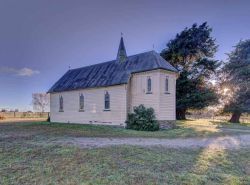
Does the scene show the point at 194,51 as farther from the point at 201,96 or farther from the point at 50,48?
the point at 50,48

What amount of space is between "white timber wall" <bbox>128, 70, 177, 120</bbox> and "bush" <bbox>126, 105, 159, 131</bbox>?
74cm

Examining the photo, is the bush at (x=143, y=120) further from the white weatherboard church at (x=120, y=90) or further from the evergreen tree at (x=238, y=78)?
the evergreen tree at (x=238, y=78)

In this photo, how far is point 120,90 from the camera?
24016 mm

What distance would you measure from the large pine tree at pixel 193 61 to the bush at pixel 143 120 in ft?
49.3

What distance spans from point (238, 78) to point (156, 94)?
21.3 meters

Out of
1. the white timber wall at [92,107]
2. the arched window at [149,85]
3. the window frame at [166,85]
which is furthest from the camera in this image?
the white timber wall at [92,107]

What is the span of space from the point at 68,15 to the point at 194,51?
24303 millimetres

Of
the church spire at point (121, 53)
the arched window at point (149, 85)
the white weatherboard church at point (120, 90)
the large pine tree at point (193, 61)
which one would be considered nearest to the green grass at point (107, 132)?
the white weatherboard church at point (120, 90)

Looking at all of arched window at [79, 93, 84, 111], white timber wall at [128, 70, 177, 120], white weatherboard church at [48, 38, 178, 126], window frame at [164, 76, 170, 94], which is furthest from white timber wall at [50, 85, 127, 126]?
window frame at [164, 76, 170, 94]

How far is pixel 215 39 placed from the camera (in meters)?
37.8

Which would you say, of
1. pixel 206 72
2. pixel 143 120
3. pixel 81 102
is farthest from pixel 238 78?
pixel 81 102

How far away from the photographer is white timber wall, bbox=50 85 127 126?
23906 millimetres

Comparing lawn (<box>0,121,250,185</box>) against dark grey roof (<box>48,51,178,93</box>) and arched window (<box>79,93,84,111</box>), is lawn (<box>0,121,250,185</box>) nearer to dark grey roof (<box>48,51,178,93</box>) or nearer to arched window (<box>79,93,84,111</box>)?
dark grey roof (<box>48,51,178,93</box>)

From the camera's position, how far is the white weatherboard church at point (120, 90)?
74.2ft
